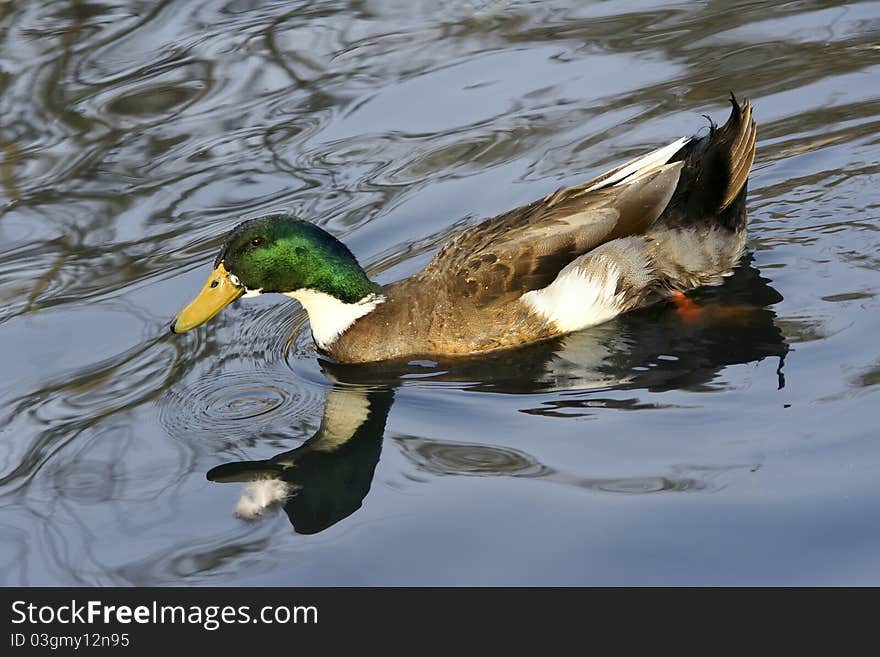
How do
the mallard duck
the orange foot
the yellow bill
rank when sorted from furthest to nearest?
the orange foot < the mallard duck < the yellow bill

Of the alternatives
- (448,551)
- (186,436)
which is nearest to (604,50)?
(186,436)

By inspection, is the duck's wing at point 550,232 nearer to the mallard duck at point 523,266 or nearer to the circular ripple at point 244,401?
the mallard duck at point 523,266

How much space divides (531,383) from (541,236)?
82 cm

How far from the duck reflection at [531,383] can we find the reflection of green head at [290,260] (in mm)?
437

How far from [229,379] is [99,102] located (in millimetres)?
3698

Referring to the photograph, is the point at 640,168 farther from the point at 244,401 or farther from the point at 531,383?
the point at 244,401

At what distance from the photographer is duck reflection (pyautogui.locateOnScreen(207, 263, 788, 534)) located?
5.71 m

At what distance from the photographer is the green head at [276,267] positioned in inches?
269

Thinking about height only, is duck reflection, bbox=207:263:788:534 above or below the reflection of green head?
below

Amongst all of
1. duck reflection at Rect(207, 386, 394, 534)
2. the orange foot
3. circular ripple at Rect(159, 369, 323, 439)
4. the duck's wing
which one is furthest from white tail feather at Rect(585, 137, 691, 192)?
circular ripple at Rect(159, 369, 323, 439)

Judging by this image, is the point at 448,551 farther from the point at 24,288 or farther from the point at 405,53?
the point at 405,53

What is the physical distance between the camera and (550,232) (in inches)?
275

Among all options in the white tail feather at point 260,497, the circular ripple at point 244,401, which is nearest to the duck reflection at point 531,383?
the white tail feather at point 260,497

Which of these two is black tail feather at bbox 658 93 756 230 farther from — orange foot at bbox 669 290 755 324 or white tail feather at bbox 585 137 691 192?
orange foot at bbox 669 290 755 324
